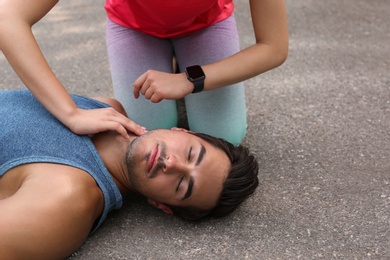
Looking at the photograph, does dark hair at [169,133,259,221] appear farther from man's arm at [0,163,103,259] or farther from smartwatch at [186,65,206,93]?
man's arm at [0,163,103,259]

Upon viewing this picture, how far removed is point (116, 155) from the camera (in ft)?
7.59

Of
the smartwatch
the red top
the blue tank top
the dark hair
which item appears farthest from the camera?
the red top

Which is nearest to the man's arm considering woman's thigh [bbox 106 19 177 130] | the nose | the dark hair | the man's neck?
the man's neck

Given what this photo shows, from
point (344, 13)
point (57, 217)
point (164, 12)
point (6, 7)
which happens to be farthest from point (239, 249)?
point (344, 13)

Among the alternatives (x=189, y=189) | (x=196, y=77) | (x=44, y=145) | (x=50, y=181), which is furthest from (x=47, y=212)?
(x=196, y=77)

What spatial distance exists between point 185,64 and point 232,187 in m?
0.82

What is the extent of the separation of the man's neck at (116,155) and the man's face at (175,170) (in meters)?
0.06

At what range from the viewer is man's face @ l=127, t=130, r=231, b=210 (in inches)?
87.0

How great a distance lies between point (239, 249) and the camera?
2195 mm

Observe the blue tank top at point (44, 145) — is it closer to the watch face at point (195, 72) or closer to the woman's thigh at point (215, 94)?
the watch face at point (195, 72)

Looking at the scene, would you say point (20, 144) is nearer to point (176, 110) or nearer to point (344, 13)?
point (176, 110)

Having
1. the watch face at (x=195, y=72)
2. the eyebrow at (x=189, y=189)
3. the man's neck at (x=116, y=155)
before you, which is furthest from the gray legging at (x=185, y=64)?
the eyebrow at (x=189, y=189)

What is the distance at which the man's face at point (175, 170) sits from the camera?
2.21 metres

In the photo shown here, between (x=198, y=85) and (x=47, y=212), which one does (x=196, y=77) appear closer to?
(x=198, y=85)
